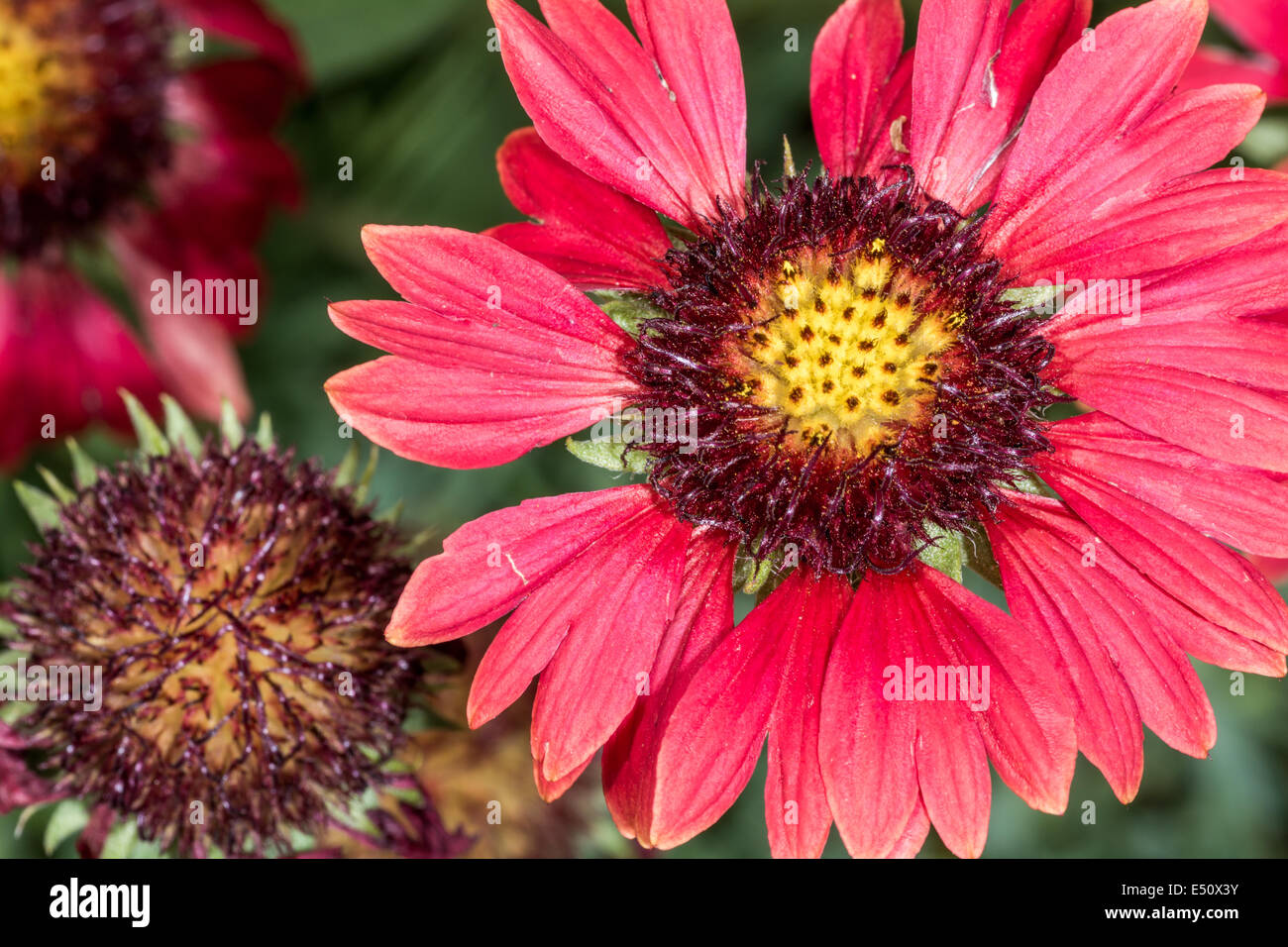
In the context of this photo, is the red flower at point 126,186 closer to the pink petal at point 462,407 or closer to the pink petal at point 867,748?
the pink petal at point 462,407

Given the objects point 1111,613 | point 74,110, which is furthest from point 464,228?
point 1111,613

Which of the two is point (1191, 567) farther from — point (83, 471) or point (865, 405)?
point (83, 471)

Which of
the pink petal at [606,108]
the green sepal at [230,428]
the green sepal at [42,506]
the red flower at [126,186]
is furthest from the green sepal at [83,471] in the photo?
the pink petal at [606,108]

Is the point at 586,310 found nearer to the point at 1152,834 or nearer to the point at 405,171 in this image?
A: the point at 405,171

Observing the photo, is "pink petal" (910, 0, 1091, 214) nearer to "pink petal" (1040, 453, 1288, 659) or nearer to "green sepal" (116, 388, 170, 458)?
"pink petal" (1040, 453, 1288, 659)

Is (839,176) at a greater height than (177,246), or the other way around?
(177,246)
